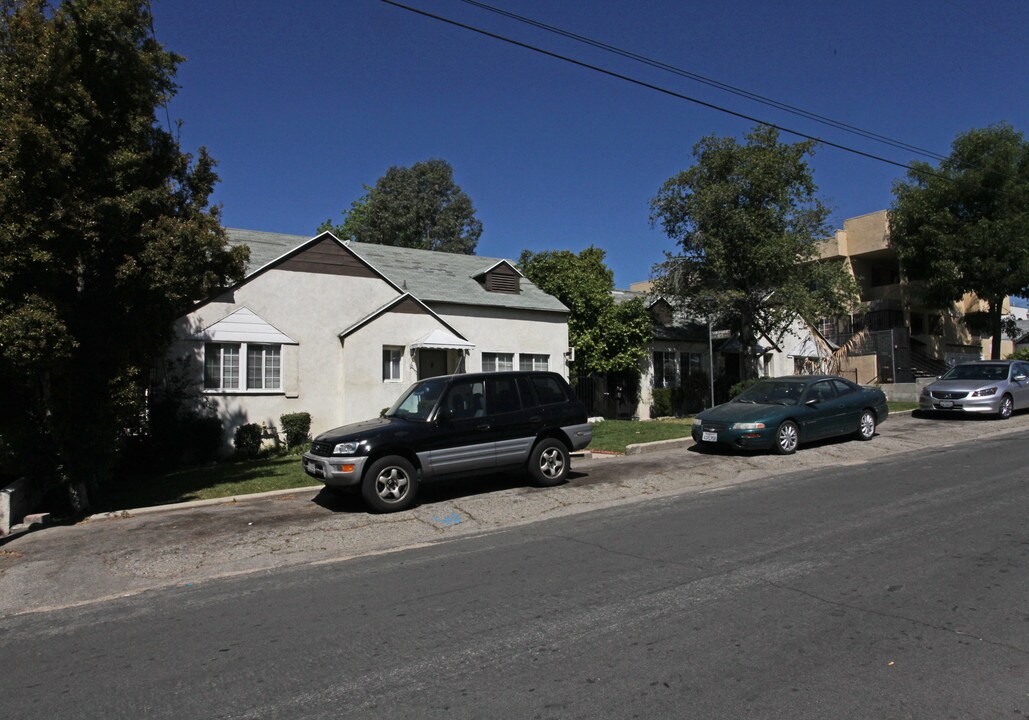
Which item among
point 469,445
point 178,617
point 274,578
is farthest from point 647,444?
point 178,617

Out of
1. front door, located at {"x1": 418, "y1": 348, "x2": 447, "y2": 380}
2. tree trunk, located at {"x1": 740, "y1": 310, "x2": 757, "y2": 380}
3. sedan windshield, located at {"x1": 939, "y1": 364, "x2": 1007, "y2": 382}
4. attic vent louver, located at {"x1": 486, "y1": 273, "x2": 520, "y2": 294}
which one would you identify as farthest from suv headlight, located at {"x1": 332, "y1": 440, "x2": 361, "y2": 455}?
tree trunk, located at {"x1": 740, "y1": 310, "x2": 757, "y2": 380}

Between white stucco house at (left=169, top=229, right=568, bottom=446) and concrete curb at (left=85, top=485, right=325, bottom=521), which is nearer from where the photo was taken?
concrete curb at (left=85, top=485, right=325, bottom=521)

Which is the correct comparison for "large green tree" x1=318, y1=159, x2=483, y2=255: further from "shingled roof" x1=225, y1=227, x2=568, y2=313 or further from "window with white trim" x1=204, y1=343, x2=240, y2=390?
"window with white trim" x1=204, y1=343, x2=240, y2=390

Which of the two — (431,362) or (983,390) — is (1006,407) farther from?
(431,362)

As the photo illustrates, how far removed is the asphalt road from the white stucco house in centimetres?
1081

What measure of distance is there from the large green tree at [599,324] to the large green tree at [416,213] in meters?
26.2

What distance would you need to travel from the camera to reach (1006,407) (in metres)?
17.8

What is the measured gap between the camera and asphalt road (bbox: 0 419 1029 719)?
3.78m

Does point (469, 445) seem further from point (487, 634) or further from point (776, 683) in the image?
point (776, 683)

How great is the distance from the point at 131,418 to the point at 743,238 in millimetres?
18233

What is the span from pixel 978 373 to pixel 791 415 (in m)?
9.39

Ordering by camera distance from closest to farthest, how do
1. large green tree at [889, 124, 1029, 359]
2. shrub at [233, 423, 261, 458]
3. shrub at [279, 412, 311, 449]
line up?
shrub at [233, 423, 261, 458]
shrub at [279, 412, 311, 449]
large green tree at [889, 124, 1029, 359]

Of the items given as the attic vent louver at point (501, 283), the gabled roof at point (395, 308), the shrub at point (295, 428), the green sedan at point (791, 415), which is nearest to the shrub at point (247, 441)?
the shrub at point (295, 428)

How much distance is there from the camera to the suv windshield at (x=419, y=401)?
9.80 m
